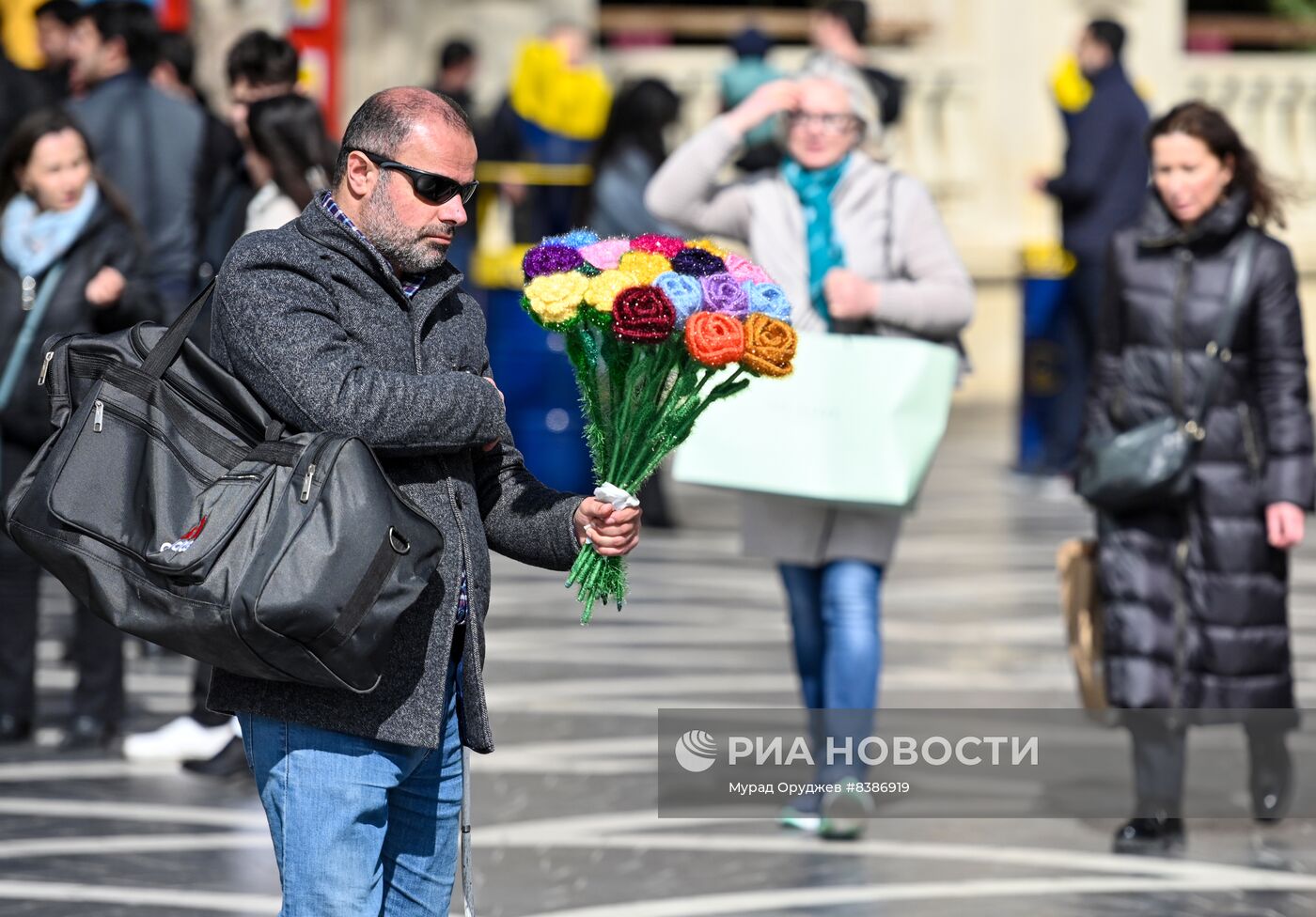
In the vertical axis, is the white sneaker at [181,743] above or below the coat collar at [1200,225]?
below

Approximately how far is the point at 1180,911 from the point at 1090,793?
1228 millimetres

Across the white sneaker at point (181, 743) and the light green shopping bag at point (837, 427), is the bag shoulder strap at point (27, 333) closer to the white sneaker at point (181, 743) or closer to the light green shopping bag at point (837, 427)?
the white sneaker at point (181, 743)

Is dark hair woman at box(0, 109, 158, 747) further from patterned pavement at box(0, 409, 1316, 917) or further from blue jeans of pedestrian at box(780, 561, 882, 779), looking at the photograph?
blue jeans of pedestrian at box(780, 561, 882, 779)

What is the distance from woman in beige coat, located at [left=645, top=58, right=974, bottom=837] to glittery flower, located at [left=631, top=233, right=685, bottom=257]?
92.5 inches

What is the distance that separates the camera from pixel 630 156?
11719 millimetres

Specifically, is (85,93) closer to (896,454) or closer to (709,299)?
(896,454)

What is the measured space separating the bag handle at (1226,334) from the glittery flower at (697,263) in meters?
2.73

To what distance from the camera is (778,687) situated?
8305 mm

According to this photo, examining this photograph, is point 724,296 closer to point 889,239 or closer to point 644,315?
point 644,315

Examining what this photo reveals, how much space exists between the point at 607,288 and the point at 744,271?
1.06 ft

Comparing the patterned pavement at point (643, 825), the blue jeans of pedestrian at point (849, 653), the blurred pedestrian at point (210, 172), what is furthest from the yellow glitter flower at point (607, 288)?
the blue jeans of pedestrian at point (849, 653)

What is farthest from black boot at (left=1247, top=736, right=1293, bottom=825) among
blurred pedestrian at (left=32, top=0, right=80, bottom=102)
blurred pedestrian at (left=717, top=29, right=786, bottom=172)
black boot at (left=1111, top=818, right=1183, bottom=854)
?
blurred pedestrian at (left=32, top=0, right=80, bottom=102)

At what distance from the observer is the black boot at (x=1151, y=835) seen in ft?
20.9

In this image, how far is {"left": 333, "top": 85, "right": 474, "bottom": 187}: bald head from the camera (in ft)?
12.5
